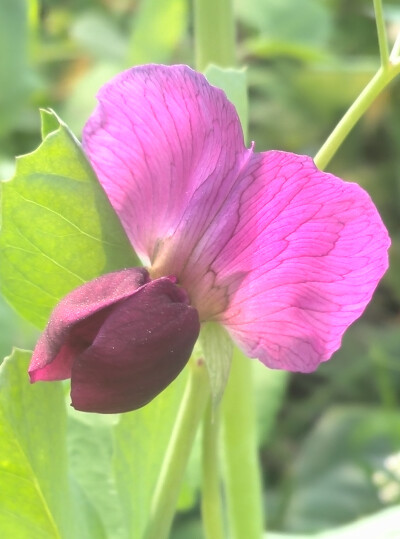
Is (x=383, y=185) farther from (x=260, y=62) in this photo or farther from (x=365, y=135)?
(x=260, y=62)

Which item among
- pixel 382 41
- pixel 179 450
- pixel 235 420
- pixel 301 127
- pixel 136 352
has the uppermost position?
pixel 382 41

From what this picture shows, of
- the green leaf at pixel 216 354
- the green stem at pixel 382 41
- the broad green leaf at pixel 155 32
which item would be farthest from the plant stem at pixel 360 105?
the broad green leaf at pixel 155 32

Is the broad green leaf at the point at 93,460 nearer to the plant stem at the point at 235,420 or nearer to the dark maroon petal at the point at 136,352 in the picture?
the plant stem at the point at 235,420

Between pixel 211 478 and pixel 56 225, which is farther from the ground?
pixel 56 225

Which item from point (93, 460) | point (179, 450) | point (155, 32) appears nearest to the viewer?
point (179, 450)

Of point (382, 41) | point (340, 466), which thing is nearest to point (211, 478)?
point (382, 41)

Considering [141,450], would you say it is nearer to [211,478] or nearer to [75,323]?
[211,478]
